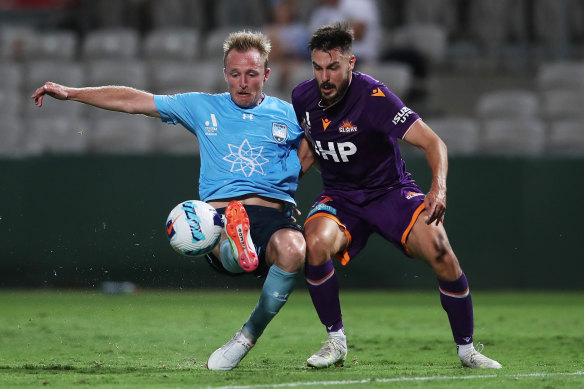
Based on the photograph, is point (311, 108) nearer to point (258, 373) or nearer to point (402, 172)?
point (402, 172)

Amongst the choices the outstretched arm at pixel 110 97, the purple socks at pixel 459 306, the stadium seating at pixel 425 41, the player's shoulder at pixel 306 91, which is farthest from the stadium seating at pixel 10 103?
the purple socks at pixel 459 306

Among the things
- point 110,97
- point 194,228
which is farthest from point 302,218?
point 194,228

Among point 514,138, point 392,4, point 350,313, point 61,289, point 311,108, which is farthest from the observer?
point 392,4

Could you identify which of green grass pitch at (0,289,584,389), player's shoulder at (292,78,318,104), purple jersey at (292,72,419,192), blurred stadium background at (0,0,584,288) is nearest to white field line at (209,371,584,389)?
green grass pitch at (0,289,584,389)

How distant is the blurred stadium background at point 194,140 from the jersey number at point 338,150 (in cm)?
308

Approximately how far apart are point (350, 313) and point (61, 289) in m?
3.50

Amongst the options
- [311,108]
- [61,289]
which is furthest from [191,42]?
[311,108]

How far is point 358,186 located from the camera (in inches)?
270

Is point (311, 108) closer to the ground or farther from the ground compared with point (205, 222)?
farther from the ground

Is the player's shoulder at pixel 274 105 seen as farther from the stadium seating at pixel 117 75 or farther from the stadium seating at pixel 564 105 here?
the stadium seating at pixel 564 105

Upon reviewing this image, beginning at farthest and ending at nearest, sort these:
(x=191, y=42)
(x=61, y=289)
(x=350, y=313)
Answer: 1. (x=191, y=42)
2. (x=61, y=289)
3. (x=350, y=313)

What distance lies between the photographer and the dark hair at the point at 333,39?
6.54m

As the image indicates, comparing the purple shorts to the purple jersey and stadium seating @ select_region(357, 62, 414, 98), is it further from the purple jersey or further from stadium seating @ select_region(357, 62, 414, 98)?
stadium seating @ select_region(357, 62, 414, 98)

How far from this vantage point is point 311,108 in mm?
6836
